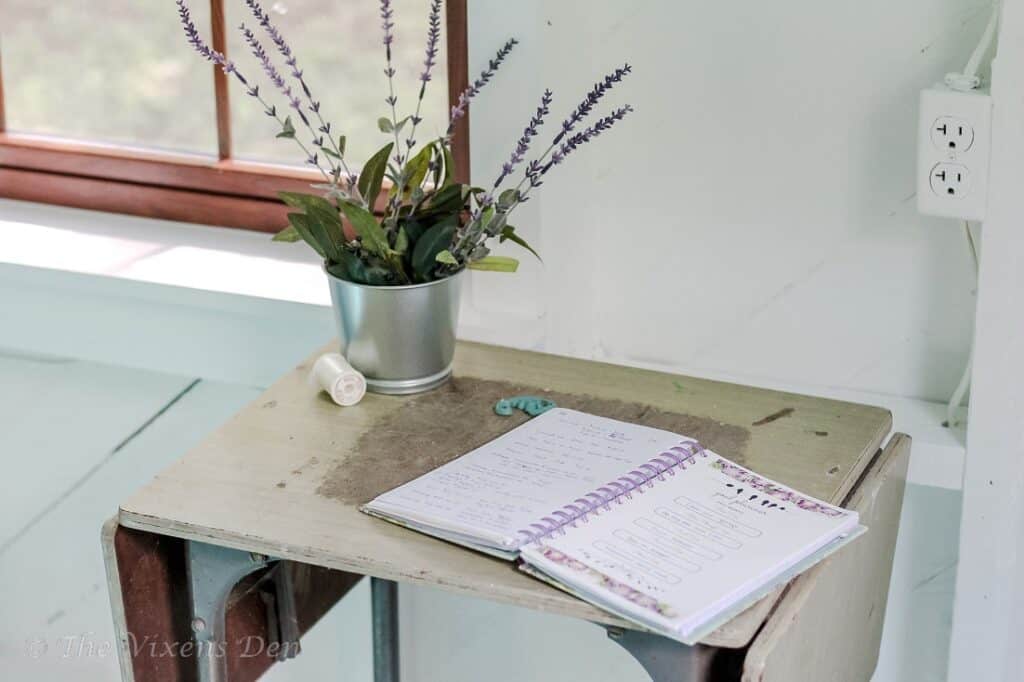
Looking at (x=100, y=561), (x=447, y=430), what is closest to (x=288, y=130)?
(x=447, y=430)

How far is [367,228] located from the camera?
4.65 ft

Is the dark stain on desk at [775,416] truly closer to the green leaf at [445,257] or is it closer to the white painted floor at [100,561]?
the green leaf at [445,257]

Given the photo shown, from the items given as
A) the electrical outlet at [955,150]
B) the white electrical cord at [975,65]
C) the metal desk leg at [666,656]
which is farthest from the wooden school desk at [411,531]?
the white electrical cord at [975,65]

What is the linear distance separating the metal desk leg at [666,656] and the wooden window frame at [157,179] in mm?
875

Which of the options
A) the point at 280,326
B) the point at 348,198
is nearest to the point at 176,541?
the point at 348,198

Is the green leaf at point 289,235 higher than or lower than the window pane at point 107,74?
lower

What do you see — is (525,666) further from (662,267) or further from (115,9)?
(115,9)

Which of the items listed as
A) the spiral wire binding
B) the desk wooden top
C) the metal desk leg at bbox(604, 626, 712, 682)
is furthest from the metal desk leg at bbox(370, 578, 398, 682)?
the metal desk leg at bbox(604, 626, 712, 682)

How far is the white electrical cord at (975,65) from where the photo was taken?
1.45m

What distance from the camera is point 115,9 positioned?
2.03 meters

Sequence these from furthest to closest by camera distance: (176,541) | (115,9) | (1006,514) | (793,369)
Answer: (115,9) < (793,369) < (1006,514) < (176,541)

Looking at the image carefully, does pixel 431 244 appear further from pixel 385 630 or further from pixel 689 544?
pixel 385 630

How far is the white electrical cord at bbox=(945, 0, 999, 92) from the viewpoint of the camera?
145 centimetres

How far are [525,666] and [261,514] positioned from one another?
781mm
